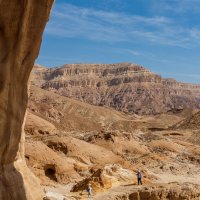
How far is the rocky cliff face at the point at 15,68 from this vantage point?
419 inches

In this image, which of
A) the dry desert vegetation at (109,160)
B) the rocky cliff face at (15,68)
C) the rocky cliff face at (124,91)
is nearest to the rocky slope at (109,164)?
the dry desert vegetation at (109,160)

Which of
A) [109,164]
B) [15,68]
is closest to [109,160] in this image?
[109,164]

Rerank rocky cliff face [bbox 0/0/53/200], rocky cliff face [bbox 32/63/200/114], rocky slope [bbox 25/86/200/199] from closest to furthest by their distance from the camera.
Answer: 1. rocky cliff face [bbox 0/0/53/200]
2. rocky slope [bbox 25/86/200/199]
3. rocky cliff face [bbox 32/63/200/114]

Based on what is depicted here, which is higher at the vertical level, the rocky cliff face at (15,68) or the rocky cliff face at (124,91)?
the rocky cliff face at (124,91)

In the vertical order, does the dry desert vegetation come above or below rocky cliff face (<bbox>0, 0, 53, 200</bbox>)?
below

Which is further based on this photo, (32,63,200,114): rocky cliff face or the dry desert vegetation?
(32,63,200,114): rocky cliff face

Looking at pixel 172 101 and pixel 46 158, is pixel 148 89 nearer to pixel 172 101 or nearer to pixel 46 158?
pixel 172 101

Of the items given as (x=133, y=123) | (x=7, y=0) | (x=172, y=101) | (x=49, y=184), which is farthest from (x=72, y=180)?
(x=172, y=101)

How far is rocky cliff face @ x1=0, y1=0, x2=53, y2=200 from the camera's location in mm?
10633

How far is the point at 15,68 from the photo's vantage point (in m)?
11.0

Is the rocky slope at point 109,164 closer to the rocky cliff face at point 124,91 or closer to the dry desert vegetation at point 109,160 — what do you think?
the dry desert vegetation at point 109,160

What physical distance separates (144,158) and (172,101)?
158242 mm

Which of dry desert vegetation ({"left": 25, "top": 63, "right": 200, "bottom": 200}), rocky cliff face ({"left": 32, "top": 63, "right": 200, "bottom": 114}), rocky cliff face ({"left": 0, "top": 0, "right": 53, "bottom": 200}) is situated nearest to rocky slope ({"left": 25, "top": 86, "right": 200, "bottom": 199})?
dry desert vegetation ({"left": 25, "top": 63, "right": 200, "bottom": 200})

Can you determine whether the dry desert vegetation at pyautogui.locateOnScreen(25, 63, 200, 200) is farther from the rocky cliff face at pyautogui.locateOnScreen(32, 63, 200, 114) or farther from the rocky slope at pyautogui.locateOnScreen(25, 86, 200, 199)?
the rocky cliff face at pyautogui.locateOnScreen(32, 63, 200, 114)
